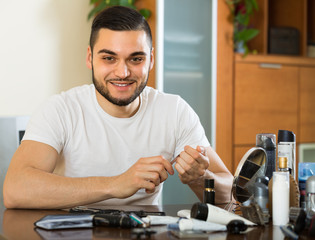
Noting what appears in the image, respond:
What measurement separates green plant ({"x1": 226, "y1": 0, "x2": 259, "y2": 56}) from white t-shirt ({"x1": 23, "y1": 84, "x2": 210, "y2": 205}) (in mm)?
1669

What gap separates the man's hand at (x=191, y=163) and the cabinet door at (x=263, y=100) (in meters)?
2.00

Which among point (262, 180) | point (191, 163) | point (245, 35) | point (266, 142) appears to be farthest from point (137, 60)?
point (245, 35)

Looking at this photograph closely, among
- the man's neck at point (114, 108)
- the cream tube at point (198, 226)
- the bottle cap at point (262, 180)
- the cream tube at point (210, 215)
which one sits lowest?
the cream tube at point (198, 226)

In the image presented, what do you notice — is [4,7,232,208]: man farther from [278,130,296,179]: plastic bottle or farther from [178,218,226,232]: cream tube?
[178,218,226,232]: cream tube

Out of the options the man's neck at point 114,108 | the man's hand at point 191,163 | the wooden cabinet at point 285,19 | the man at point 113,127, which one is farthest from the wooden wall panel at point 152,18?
the man's hand at point 191,163

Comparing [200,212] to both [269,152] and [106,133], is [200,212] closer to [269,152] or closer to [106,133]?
[269,152]

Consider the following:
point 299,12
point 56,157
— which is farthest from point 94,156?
point 299,12

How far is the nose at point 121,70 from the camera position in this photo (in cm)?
177

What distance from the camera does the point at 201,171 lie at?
1.52 m

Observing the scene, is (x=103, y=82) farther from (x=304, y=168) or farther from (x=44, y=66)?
(x=44, y=66)

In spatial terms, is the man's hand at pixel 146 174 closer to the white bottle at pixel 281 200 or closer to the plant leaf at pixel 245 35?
the white bottle at pixel 281 200

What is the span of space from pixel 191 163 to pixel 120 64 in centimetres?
52

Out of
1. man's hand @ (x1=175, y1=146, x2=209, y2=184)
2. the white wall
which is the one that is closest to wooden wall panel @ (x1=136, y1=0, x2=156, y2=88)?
the white wall

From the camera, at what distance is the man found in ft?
5.35
